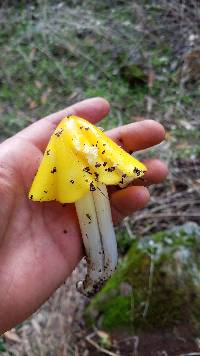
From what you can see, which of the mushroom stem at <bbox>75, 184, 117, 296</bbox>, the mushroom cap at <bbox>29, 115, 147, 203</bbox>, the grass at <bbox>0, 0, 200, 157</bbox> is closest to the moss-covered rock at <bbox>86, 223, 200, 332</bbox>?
the mushroom stem at <bbox>75, 184, 117, 296</bbox>

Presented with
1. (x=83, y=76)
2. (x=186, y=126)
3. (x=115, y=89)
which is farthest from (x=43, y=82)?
(x=186, y=126)

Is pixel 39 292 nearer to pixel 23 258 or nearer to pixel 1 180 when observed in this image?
pixel 23 258

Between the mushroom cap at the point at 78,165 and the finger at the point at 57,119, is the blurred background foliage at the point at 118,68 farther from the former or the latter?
the mushroom cap at the point at 78,165

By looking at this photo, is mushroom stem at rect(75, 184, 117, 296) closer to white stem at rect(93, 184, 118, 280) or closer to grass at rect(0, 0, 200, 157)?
white stem at rect(93, 184, 118, 280)

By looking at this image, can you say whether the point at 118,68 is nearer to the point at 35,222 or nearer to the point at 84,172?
the point at 35,222

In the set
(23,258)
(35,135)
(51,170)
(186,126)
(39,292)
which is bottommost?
(39,292)

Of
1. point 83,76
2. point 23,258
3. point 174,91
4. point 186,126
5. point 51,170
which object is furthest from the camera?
point 83,76
